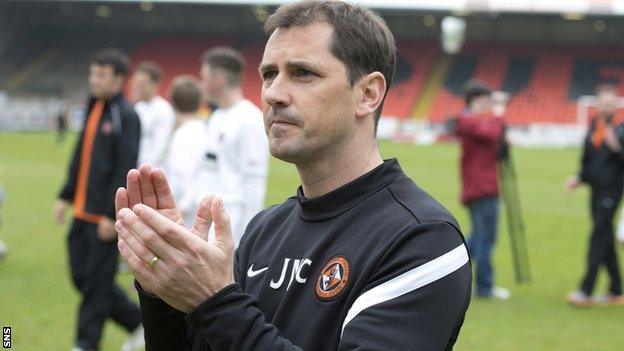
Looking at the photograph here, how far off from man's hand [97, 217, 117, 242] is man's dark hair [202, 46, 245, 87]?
1.32 meters

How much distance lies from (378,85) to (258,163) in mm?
3910

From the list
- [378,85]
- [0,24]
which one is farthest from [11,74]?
[378,85]

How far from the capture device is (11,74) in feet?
170

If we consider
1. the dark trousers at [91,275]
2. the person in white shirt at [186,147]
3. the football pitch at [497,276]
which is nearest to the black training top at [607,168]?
the football pitch at [497,276]

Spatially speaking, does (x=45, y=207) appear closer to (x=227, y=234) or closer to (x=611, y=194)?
(x=611, y=194)

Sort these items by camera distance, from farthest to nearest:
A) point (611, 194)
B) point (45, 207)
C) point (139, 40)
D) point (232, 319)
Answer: point (139, 40)
point (45, 207)
point (611, 194)
point (232, 319)

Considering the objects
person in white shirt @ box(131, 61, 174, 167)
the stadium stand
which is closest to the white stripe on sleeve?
person in white shirt @ box(131, 61, 174, 167)

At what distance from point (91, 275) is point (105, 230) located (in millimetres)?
346

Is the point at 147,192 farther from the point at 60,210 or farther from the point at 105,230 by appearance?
the point at 60,210

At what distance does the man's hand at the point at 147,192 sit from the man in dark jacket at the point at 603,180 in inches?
287

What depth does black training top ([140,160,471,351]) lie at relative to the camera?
207 cm

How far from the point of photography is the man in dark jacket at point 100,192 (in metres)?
6.39

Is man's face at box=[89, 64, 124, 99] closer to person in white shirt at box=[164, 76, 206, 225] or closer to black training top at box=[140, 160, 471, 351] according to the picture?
person in white shirt at box=[164, 76, 206, 225]

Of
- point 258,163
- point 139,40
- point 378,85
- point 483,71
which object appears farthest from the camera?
point 139,40
